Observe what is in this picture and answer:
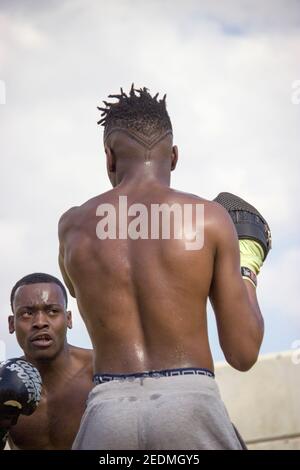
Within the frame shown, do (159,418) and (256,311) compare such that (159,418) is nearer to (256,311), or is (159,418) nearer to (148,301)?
(148,301)

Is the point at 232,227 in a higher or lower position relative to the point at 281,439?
higher

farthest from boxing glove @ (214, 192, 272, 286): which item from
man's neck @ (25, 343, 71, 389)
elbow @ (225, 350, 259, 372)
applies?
man's neck @ (25, 343, 71, 389)

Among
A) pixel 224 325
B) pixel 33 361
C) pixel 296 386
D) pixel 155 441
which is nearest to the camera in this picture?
pixel 155 441

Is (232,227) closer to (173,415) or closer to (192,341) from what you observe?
(192,341)

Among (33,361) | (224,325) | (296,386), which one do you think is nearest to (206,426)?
(224,325)

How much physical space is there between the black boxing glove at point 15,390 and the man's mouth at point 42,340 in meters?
1.51

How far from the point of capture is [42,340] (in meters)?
6.60

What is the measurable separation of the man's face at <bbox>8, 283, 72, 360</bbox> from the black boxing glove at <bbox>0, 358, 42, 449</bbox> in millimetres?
1508

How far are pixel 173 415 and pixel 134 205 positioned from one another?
929 mm

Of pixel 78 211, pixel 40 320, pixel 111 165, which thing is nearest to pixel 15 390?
pixel 78 211

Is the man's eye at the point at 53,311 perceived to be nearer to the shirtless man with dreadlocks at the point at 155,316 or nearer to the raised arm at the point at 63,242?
the raised arm at the point at 63,242

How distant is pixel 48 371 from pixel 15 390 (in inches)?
75.0

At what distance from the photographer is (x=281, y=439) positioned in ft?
29.5

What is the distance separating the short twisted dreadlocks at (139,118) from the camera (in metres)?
4.13
